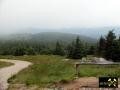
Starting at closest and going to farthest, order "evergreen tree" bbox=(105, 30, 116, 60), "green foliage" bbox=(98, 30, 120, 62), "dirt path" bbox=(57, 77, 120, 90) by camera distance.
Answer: "dirt path" bbox=(57, 77, 120, 90) < "green foliage" bbox=(98, 30, 120, 62) < "evergreen tree" bbox=(105, 30, 116, 60)

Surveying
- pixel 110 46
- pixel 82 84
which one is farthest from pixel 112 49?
pixel 82 84

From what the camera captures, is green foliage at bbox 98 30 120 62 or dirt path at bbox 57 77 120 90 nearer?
dirt path at bbox 57 77 120 90

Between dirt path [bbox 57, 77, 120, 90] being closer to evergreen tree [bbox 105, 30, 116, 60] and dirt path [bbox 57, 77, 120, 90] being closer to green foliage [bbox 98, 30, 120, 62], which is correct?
green foliage [bbox 98, 30, 120, 62]

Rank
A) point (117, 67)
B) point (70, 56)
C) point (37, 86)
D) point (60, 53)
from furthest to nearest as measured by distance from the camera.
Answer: point (60, 53) → point (70, 56) → point (117, 67) → point (37, 86)

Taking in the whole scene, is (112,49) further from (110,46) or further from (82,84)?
(82,84)

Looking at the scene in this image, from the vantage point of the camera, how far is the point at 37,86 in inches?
850

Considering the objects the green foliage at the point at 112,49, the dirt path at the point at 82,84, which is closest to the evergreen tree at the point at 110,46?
the green foliage at the point at 112,49

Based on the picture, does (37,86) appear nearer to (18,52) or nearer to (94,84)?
(94,84)

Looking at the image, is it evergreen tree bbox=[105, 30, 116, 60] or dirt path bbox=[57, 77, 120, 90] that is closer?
dirt path bbox=[57, 77, 120, 90]

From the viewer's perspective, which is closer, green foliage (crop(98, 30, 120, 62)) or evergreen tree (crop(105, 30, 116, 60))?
green foliage (crop(98, 30, 120, 62))

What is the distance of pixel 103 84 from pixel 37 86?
14.4ft

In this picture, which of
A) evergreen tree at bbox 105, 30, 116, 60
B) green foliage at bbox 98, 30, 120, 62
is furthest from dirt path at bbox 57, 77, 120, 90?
evergreen tree at bbox 105, 30, 116, 60

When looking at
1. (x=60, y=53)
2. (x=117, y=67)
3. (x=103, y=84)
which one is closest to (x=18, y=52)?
(x=60, y=53)

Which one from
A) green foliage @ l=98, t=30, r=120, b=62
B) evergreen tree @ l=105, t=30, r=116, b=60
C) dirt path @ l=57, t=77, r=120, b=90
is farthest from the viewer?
evergreen tree @ l=105, t=30, r=116, b=60
